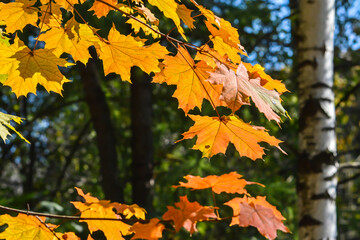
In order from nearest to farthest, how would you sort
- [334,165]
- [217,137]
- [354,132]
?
[217,137]
[334,165]
[354,132]

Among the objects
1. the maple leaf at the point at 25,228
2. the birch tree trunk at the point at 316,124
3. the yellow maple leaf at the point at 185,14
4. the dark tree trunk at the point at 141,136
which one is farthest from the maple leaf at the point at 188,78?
the dark tree trunk at the point at 141,136

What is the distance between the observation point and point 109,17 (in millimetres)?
2678

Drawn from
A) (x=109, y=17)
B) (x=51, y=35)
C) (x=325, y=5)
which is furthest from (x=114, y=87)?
(x=51, y=35)

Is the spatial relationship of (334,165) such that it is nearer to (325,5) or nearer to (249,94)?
(325,5)

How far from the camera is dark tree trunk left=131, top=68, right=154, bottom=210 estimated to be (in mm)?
3410

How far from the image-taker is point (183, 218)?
0.95m

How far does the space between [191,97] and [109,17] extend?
5.62 feet

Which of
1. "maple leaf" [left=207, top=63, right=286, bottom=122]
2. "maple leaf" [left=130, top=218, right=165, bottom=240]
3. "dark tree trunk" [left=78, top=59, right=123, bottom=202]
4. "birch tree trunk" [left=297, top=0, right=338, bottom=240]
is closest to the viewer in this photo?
"maple leaf" [left=207, top=63, right=286, bottom=122]

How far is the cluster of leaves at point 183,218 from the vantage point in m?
0.95

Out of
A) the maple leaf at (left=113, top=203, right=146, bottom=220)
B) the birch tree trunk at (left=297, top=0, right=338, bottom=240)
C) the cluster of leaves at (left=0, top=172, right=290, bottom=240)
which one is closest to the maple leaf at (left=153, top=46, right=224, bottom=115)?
the cluster of leaves at (left=0, top=172, right=290, bottom=240)

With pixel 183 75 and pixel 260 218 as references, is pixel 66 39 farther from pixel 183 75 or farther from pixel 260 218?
pixel 260 218

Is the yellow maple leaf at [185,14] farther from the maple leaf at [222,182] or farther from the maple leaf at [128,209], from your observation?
A: the maple leaf at [128,209]

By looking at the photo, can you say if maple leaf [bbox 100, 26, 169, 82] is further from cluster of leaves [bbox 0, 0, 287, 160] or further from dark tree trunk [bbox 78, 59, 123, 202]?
dark tree trunk [bbox 78, 59, 123, 202]

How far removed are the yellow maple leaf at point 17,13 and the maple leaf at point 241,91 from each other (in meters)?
0.56
